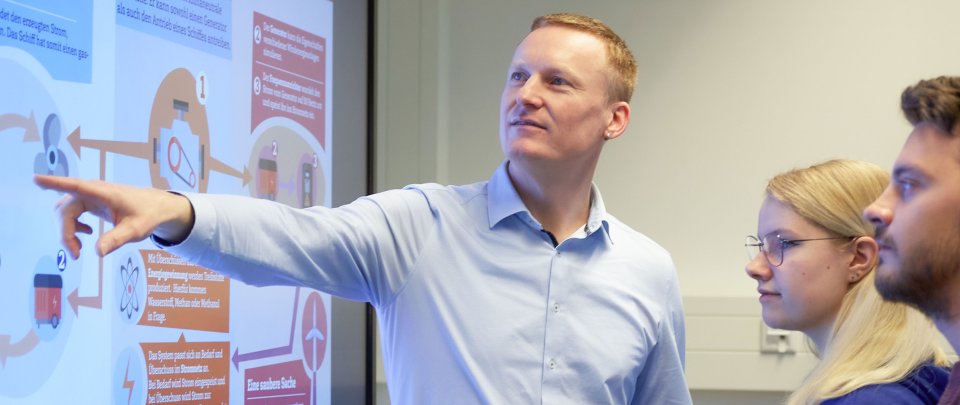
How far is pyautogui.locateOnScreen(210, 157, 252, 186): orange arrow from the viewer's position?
2487 mm

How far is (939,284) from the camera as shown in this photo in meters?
1.26

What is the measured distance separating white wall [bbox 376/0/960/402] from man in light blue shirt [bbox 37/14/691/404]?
5.11 ft

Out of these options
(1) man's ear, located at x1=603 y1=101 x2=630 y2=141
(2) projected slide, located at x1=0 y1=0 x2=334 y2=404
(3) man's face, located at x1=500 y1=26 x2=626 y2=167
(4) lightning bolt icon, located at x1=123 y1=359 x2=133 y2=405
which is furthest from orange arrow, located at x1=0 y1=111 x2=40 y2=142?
(1) man's ear, located at x1=603 y1=101 x2=630 y2=141

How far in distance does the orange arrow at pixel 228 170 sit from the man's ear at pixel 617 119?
964 millimetres

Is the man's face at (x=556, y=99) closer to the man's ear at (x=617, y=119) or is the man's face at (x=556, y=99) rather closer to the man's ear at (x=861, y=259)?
the man's ear at (x=617, y=119)

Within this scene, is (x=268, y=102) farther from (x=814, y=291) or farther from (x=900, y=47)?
(x=900, y=47)

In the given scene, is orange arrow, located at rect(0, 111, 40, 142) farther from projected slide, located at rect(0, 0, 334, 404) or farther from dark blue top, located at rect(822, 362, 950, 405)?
dark blue top, located at rect(822, 362, 950, 405)

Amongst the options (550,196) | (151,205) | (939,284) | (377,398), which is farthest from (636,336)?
(377,398)

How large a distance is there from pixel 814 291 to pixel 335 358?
5.44 ft

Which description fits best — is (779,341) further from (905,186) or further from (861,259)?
(905,186)

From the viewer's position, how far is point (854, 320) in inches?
68.7

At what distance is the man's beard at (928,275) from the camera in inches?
49.3

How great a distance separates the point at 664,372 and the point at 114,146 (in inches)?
45.3

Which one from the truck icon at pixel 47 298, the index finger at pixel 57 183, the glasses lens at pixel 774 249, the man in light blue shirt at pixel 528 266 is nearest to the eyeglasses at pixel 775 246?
the glasses lens at pixel 774 249
